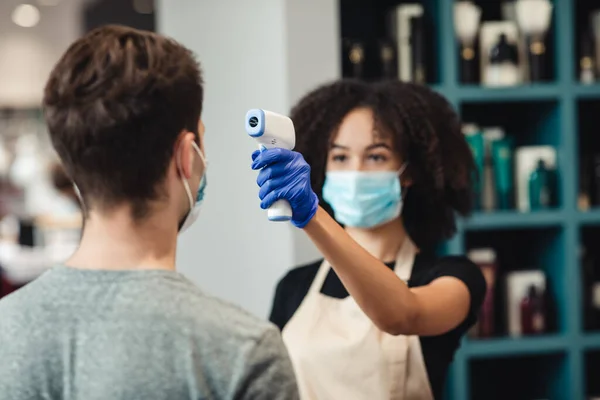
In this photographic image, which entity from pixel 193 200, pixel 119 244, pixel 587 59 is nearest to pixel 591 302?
pixel 587 59

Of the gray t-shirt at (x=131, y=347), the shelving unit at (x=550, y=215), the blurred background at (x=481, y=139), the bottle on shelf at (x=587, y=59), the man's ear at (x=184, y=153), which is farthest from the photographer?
the bottle on shelf at (x=587, y=59)

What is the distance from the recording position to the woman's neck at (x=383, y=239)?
2029 mm

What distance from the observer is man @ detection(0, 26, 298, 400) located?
3.58 feet

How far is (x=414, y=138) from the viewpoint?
200 cm

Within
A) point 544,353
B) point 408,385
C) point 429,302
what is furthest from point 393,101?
point 544,353

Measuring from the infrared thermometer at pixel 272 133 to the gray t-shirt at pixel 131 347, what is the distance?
0.98 feet

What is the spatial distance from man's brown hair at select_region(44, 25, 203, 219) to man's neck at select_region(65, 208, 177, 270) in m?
0.02

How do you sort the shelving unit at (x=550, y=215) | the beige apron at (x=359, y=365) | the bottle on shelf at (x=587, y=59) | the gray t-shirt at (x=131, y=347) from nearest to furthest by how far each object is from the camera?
1. the gray t-shirt at (x=131, y=347)
2. the beige apron at (x=359, y=365)
3. the shelving unit at (x=550, y=215)
4. the bottle on shelf at (x=587, y=59)

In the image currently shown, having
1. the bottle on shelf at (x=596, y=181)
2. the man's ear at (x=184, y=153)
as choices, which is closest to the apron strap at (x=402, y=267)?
the man's ear at (x=184, y=153)

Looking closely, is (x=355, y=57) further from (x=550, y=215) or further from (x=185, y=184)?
(x=185, y=184)

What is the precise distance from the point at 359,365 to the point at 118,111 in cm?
97

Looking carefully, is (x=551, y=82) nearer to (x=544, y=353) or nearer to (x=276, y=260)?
(x=544, y=353)

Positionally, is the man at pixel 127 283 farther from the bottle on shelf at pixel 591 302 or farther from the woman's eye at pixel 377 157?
the bottle on shelf at pixel 591 302

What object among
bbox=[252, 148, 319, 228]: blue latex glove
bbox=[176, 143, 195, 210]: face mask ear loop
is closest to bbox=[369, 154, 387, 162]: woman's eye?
bbox=[252, 148, 319, 228]: blue latex glove
